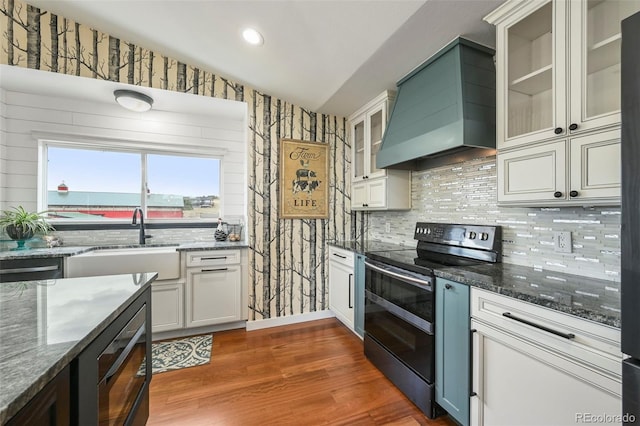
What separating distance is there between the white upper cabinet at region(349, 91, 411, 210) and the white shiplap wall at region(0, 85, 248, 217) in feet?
4.28

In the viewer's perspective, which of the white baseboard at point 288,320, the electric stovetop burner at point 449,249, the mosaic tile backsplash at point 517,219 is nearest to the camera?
the mosaic tile backsplash at point 517,219

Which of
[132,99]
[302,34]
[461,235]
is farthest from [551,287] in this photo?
[132,99]

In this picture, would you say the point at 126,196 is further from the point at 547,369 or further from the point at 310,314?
the point at 547,369

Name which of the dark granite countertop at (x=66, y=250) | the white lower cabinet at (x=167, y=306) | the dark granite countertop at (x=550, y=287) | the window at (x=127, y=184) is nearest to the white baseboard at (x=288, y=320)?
the white lower cabinet at (x=167, y=306)

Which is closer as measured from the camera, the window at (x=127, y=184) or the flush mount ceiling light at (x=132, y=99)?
the flush mount ceiling light at (x=132, y=99)

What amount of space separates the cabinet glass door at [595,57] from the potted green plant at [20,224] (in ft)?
13.6

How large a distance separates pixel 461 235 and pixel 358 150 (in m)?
1.58

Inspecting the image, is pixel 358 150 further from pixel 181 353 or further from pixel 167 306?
pixel 181 353

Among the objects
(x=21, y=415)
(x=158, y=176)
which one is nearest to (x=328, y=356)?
(x=21, y=415)

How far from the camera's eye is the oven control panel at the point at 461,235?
183 centimetres

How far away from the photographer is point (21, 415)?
516 millimetres

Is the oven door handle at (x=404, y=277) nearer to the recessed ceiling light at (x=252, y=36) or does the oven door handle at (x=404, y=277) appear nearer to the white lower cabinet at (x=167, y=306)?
the white lower cabinet at (x=167, y=306)

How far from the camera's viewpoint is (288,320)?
3.04 metres

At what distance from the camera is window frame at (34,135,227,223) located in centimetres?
275
